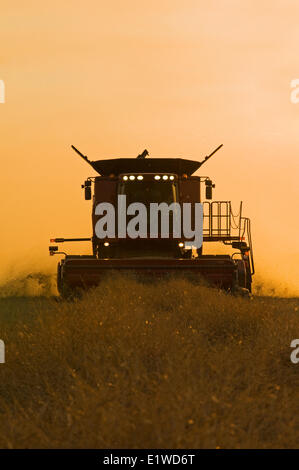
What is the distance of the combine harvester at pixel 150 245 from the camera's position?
18969 mm

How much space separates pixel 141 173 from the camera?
67.2 feet

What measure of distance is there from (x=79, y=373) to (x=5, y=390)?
2.79 feet

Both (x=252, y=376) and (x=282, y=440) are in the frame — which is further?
(x=252, y=376)

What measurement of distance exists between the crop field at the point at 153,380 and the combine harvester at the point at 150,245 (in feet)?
16.4

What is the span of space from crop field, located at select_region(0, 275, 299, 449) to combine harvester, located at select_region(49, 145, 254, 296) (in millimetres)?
4995

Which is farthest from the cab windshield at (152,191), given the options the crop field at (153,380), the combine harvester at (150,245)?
the crop field at (153,380)

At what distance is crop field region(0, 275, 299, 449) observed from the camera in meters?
5.96

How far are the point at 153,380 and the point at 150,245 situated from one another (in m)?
13.9

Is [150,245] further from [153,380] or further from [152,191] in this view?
[153,380]

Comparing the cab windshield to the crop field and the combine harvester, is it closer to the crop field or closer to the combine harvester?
the combine harvester

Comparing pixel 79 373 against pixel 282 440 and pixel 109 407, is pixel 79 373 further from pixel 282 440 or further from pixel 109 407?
pixel 282 440

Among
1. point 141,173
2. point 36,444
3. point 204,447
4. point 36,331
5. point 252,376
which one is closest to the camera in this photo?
point 204,447

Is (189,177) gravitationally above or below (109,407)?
above

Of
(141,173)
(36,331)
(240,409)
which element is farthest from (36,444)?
(141,173)
